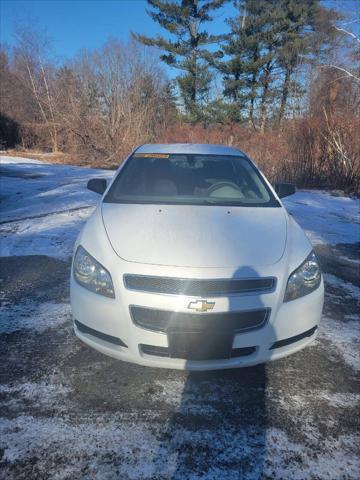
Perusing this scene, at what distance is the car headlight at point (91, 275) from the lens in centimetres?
201

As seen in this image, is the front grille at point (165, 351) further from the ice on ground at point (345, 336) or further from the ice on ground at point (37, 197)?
the ice on ground at point (37, 197)

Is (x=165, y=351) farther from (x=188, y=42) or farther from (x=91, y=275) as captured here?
(x=188, y=42)

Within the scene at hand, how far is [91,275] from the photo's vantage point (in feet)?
6.88

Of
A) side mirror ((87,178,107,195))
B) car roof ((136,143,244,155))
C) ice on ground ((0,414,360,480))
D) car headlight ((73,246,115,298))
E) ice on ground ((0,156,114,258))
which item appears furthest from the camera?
ice on ground ((0,156,114,258))

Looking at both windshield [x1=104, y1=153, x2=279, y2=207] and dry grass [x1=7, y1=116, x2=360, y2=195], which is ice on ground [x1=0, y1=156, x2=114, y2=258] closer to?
windshield [x1=104, y1=153, x2=279, y2=207]

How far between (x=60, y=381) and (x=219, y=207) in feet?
5.64

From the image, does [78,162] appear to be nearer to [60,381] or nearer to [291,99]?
[291,99]

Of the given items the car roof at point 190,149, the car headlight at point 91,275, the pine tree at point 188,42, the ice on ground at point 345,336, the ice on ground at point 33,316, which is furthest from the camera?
the pine tree at point 188,42

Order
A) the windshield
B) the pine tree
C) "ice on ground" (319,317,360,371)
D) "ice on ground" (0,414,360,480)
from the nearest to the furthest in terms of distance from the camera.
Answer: "ice on ground" (0,414,360,480) < "ice on ground" (319,317,360,371) < the windshield < the pine tree

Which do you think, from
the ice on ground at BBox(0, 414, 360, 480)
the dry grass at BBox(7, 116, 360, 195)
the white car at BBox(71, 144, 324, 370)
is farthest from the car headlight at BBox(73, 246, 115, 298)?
the dry grass at BBox(7, 116, 360, 195)

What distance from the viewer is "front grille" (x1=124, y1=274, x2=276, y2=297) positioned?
1879 millimetres

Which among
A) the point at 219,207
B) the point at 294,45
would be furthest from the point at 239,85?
the point at 219,207

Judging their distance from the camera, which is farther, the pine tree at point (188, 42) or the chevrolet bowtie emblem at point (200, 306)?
the pine tree at point (188, 42)

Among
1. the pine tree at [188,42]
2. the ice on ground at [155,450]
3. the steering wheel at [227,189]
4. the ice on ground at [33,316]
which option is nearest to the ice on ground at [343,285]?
the steering wheel at [227,189]
